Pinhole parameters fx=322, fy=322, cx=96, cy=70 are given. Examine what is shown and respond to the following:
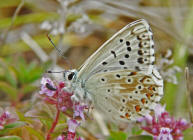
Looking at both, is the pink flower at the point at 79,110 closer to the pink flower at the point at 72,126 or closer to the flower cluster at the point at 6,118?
the pink flower at the point at 72,126

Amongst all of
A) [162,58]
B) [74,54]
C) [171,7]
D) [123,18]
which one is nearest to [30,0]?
[74,54]

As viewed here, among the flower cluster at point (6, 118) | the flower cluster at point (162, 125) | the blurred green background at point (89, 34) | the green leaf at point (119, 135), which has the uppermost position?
the blurred green background at point (89, 34)

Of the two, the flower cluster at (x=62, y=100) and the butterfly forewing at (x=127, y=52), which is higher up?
the butterfly forewing at (x=127, y=52)

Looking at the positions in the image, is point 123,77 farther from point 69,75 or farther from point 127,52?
point 69,75

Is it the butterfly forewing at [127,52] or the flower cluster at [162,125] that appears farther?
the flower cluster at [162,125]

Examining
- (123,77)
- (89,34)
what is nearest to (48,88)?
(123,77)

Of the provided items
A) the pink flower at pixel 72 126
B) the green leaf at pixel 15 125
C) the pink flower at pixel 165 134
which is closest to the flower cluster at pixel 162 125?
the pink flower at pixel 165 134
